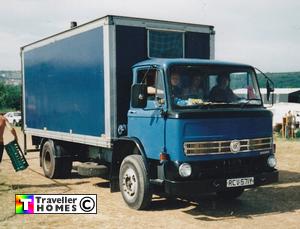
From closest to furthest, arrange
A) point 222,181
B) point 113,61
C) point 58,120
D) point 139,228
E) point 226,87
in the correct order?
point 139,228, point 222,181, point 226,87, point 113,61, point 58,120

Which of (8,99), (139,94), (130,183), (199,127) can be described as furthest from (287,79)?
(199,127)

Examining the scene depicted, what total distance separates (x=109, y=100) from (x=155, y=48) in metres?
1.53

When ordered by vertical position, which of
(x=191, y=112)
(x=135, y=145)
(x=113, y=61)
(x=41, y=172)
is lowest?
(x=41, y=172)

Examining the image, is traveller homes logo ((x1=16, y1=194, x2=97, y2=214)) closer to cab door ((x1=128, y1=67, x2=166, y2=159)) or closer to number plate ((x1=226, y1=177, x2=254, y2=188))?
cab door ((x1=128, y1=67, x2=166, y2=159))

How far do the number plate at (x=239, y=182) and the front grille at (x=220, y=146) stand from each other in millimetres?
502

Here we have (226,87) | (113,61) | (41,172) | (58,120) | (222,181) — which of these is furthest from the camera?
(41,172)

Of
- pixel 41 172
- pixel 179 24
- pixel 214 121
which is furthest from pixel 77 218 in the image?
pixel 41 172

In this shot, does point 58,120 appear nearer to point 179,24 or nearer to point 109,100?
point 109,100

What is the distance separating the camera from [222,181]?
7758mm

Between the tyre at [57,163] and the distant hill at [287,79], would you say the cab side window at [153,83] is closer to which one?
the tyre at [57,163]

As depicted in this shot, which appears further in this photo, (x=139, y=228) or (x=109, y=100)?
(x=109, y=100)

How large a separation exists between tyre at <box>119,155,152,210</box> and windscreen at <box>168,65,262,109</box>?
54.9 inches

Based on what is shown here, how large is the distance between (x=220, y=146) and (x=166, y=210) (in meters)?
1.73

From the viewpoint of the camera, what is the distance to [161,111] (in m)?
7.79
